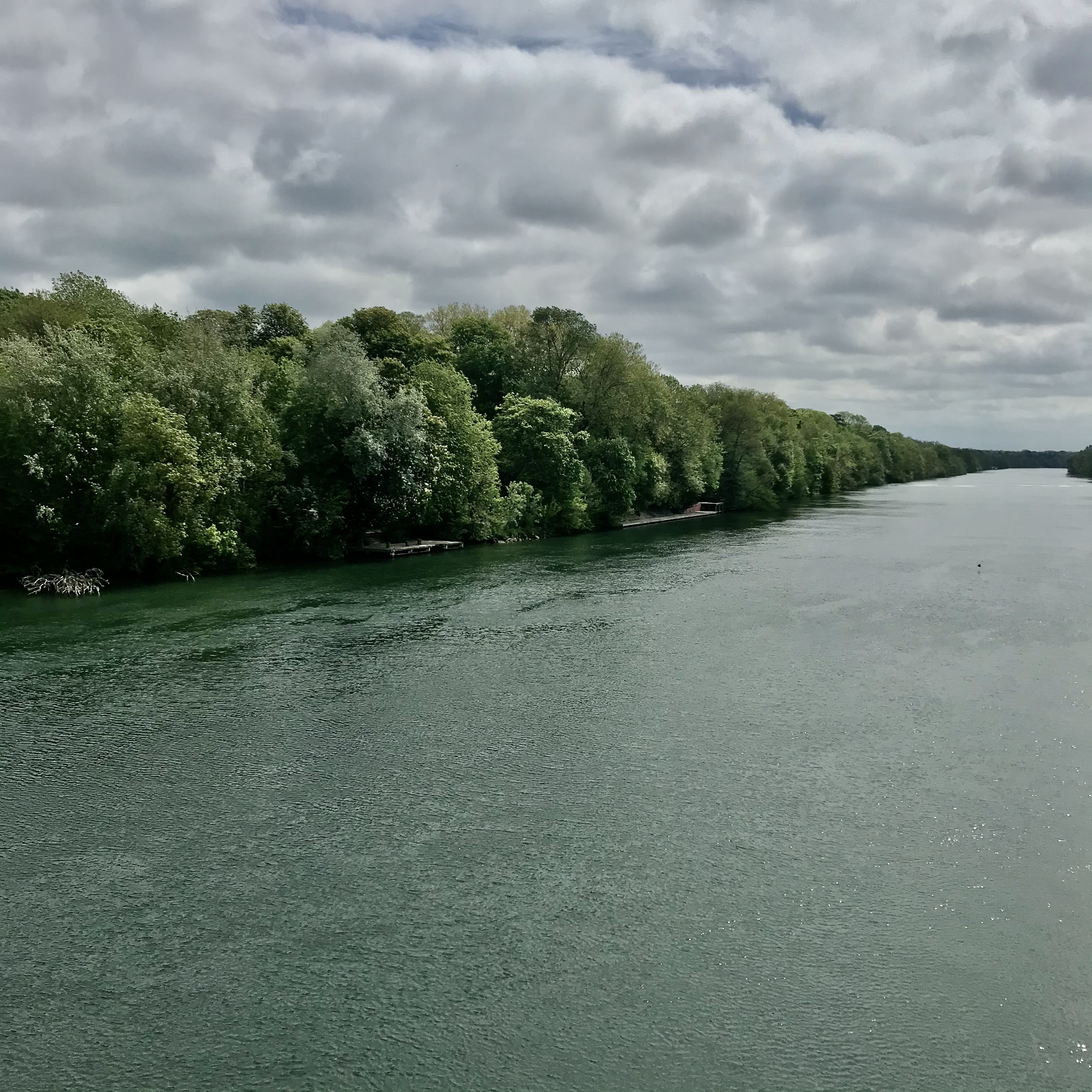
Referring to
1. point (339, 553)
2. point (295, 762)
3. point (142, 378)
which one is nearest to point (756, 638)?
point (295, 762)

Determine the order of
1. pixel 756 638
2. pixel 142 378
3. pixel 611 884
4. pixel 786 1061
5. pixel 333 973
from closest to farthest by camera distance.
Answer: pixel 786 1061 < pixel 333 973 < pixel 611 884 < pixel 756 638 < pixel 142 378

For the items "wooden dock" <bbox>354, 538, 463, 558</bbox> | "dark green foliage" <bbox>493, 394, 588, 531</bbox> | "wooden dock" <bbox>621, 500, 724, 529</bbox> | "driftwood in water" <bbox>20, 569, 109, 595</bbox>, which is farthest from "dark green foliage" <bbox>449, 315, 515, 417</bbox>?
"driftwood in water" <bbox>20, 569, 109, 595</bbox>

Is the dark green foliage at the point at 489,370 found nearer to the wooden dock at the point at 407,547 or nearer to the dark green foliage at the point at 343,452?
the wooden dock at the point at 407,547

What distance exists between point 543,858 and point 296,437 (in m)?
34.5

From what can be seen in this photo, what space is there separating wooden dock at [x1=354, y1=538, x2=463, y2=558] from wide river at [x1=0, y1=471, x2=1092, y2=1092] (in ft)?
57.7

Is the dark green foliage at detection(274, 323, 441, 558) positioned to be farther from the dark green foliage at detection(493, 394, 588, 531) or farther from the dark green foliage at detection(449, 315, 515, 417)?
the dark green foliage at detection(449, 315, 515, 417)

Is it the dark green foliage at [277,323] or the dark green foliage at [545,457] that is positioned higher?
the dark green foliage at [277,323]

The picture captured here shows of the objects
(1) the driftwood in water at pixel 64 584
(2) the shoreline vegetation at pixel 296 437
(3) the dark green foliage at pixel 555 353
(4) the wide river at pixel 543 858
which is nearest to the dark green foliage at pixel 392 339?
(2) the shoreline vegetation at pixel 296 437

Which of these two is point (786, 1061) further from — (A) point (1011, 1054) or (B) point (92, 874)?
(B) point (92, 874)

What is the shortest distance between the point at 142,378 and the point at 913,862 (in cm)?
3541

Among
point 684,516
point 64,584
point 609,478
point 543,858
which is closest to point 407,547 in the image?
point 64,584

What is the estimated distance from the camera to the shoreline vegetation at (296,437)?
35375 millimetres

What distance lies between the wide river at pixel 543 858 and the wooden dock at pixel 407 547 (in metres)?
17.6

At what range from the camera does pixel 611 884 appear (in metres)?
12.3
